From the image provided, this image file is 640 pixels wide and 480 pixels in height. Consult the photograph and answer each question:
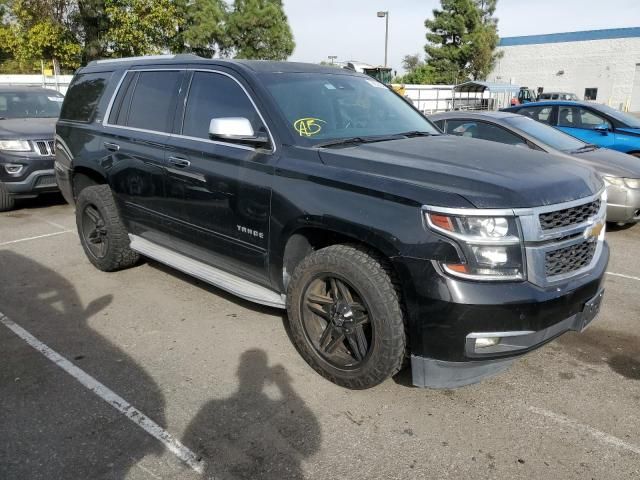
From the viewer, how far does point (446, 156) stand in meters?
3.31

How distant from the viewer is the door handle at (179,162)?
13.4 ft

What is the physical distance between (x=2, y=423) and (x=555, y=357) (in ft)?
11.3

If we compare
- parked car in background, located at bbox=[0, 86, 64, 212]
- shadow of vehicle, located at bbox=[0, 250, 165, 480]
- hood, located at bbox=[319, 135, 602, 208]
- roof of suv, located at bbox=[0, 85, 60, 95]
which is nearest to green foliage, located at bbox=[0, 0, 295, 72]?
roof of suv, located at bbox=[0, 85, 60, 95]

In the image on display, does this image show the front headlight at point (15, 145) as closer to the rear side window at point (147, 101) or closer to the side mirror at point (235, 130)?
the rear side window at point (147, 101)

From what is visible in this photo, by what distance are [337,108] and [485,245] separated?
175cm

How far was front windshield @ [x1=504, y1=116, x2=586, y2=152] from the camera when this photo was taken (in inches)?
276

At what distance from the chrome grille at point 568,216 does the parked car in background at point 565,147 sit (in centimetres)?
354

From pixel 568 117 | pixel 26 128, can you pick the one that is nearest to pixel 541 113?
pixel 568 117

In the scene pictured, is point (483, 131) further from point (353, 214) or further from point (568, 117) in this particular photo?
point (353, 214)

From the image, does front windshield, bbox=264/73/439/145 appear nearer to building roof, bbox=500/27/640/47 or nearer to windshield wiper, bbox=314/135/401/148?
windshield wiper, bbox=314/135/401/148

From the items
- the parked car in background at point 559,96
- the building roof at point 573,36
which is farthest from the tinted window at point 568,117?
the building roof at point 573,36

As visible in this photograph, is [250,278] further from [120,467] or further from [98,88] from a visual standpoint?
[98,88]

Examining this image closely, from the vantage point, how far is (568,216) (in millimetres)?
2953

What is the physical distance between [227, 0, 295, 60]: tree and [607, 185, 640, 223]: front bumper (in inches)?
1211
